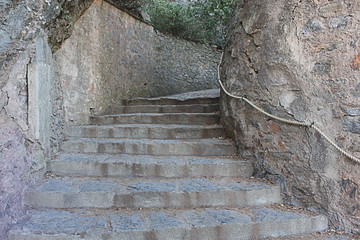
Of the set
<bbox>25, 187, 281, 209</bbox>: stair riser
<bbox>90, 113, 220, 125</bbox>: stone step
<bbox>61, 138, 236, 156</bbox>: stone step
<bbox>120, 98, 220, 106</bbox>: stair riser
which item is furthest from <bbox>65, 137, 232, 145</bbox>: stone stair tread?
<bbox>120, 98, 220, 106</bbox>: stair riser

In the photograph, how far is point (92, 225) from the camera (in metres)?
1.89

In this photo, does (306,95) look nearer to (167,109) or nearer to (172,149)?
(172,149)

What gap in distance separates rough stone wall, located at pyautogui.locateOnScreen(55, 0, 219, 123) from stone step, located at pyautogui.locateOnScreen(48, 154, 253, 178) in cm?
90

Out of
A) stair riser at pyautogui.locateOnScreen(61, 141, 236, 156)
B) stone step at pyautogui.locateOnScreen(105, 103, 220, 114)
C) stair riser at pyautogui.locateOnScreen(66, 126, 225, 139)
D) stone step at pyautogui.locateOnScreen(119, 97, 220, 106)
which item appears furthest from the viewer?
stone step at pyautogui.locateOnScreen(119, 97, 220, 106)

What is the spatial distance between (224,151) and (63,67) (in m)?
2.16

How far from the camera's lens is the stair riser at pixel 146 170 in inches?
102

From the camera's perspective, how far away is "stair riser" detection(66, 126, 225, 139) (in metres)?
3.24

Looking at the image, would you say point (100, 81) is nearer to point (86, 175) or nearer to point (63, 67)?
point (63, 67)

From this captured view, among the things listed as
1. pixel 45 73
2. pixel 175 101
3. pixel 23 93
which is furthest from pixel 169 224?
pixel 175 101

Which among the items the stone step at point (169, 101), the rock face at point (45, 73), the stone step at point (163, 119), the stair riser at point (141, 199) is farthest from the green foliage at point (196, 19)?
the stair riser at point (141, 199)

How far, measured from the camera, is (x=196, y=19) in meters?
7.25

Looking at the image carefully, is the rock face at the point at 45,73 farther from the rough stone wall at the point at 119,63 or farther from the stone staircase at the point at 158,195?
the stone staircase at the point at 158,195

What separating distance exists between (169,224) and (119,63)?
3501 millimetres

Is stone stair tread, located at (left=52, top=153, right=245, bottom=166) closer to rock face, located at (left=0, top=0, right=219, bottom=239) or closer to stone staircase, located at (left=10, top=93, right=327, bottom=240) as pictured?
stone staircase, located at (left=10, top=93, right=327, bottom=240)
